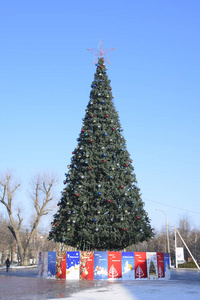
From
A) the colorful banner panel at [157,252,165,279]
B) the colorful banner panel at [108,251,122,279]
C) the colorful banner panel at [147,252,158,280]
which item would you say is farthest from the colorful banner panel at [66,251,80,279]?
the colorful banner panel at [157,252,165,279]

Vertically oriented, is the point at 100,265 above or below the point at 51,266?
above

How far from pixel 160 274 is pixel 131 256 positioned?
2141mm

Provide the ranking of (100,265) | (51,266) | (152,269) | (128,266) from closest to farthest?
(100,265)
(128,266)
(152,269)
(51,266)

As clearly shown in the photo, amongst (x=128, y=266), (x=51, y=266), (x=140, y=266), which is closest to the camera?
(x=128, y=266)

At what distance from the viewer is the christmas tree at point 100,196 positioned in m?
17.9

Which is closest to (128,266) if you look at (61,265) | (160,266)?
(160,266)

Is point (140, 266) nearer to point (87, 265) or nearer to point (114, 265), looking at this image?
point (114, 265)

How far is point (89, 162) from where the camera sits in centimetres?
1923

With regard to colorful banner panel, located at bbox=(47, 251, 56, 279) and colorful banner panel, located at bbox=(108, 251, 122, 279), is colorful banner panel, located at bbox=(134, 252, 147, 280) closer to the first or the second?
colorful banner panel, located at bbox=(108, 251, 122, 279)

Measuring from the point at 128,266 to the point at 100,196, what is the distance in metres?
4.12

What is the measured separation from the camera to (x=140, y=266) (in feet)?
57.0

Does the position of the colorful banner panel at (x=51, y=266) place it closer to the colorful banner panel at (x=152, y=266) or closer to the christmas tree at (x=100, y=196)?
the christmas tree at (x=100, y=196)

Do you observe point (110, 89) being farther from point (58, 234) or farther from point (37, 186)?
point (37, 186)

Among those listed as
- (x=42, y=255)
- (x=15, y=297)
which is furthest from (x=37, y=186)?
(x=15, y=297)
